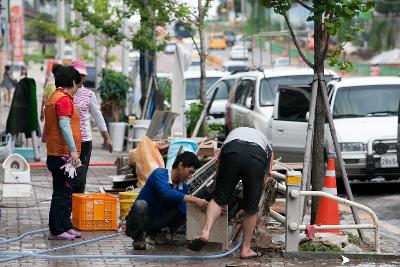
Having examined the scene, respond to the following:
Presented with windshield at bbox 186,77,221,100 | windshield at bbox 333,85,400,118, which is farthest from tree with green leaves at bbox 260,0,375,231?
windshield at bbox 186,77,221,100

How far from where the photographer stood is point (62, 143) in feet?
37.5

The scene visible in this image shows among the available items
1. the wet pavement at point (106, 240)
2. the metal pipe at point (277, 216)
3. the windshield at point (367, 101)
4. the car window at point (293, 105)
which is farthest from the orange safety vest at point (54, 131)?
the car window at point (293, 105)

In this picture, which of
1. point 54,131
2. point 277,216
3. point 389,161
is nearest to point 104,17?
point 389,161

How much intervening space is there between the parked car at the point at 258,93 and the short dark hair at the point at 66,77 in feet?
29.5

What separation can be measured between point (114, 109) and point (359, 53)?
57332 mm

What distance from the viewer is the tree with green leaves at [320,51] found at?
11.7m

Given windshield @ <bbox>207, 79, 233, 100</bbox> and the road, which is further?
windshield @ <bbox>207, 79, 233, 100</bbox>

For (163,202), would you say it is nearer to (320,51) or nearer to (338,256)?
(338,256)

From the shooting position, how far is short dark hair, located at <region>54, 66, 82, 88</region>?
1163 cm

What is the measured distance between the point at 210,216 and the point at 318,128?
202 centimetres

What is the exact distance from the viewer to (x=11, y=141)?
20.4 m

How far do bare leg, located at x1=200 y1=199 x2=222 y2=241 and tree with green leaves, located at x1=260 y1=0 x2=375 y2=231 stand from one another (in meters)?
1.20

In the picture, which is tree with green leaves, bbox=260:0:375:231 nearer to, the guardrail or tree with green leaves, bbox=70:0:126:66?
the guardrail

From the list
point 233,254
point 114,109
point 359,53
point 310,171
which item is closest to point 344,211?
point 310,171
